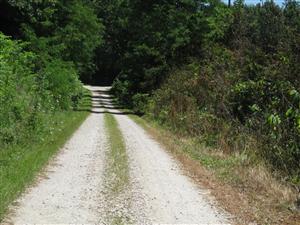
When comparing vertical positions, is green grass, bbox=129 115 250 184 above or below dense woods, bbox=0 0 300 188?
below

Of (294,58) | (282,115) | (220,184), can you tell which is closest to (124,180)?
(220,184)

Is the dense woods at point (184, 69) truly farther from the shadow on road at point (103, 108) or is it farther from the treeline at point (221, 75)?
the shadow on road at point (103, 108)

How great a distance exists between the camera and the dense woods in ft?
50.3

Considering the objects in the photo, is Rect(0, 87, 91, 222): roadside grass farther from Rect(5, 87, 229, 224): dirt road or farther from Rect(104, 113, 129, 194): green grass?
Rect(104, 113, 129, 194): green grass

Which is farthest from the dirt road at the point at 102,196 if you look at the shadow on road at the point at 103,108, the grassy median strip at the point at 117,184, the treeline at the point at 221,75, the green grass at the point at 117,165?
the shadow on road at the point at 103,108

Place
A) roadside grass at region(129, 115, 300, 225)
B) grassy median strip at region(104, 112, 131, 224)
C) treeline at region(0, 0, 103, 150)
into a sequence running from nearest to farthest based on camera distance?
grassy median strip at region(104, 112, 131, 224)
roadside grass at region(129, 115, 300, 225)
treeline at region(0, 0, 103, 150)

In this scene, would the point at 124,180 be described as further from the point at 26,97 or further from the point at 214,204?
the point at 26,97

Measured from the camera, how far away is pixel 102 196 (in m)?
9.73

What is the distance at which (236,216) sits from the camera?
8633mm

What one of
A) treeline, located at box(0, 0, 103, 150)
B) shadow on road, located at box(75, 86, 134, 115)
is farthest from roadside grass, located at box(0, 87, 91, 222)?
shadow on road, located at box(75, 86, 134, 115)

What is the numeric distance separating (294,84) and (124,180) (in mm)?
6860

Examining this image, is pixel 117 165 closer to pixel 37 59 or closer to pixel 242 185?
pixel 242 185

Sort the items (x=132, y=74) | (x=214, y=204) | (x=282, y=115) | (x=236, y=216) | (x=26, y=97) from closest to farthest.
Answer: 1. (x=236, y=216)
2. (x=214, y=204)
3. (x=282, y=115)
4. (x=26, y=97)
5. (x=132, y=74)

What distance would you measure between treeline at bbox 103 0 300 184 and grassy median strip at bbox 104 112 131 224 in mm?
3296
